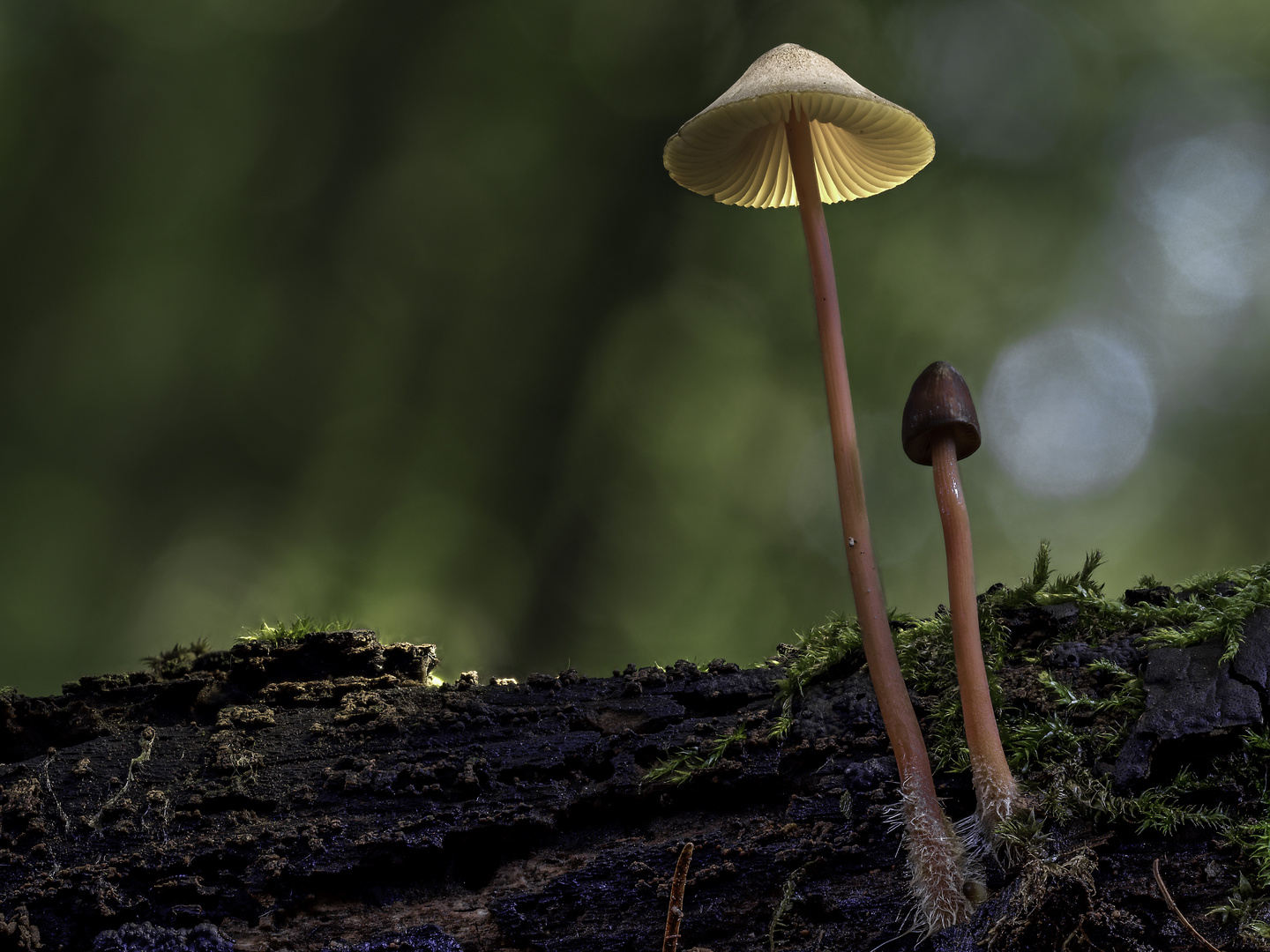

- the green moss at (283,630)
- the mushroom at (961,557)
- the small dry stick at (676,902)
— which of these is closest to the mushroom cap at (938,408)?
the mushroom at (961,557)

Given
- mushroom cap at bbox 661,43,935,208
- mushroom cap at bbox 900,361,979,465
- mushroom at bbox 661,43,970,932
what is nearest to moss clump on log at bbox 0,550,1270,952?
mushroom at bbox 661,43,970,932

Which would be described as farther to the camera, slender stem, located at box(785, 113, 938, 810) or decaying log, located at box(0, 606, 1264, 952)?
slender stem, located at box(785, 113, 938, 810)

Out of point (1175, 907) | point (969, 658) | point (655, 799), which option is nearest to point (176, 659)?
point (655, 799)

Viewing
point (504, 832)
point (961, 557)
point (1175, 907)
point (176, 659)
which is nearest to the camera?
point (1175, 907)

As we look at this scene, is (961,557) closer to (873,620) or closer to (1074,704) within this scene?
(873,620)

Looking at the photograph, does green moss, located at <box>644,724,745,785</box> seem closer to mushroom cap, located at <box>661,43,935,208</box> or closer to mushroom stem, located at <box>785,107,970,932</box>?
mushroom stem, located at <box>785,107,970,932</box>

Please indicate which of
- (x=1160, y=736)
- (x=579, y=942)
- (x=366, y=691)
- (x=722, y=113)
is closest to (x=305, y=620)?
(x=366, y=691)

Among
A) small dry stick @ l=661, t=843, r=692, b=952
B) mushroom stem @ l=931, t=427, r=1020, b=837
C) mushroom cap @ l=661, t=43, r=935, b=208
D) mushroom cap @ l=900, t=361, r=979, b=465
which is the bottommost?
small dry stick @ l=661, t=843, r=692, b=952

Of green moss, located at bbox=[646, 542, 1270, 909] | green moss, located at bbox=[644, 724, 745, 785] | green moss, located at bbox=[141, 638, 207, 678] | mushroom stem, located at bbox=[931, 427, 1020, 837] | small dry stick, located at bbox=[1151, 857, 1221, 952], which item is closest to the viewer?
small dry stick, located at bbox=[1151, 857, 1221, 952]
